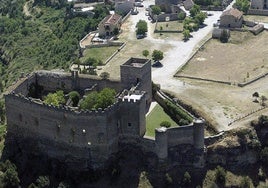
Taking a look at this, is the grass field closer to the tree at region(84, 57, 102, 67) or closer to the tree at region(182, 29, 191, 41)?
the tree at region(182, 29, 191, 41)

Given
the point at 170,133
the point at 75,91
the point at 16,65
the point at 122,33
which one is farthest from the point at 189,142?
the point at 16,65

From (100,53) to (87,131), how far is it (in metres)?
44.2

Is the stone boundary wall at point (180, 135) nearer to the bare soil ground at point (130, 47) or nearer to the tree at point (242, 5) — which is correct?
the bare soil ground at point (130, 47)

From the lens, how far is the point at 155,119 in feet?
281

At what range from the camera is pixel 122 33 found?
132000mm

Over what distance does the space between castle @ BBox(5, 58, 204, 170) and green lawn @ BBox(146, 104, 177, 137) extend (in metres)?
2.03

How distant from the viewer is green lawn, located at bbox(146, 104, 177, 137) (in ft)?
270

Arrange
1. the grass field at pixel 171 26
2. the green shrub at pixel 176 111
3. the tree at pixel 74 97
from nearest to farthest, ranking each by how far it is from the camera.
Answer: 1. the green shrub at pixel 176 111
2. the tree at pixel 74 97
3. the grass field at pixel 171 26

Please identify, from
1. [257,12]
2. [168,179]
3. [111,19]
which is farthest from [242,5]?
[168,179]

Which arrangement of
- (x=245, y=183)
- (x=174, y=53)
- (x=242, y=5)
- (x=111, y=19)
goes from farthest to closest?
(x=242, y=5), (x=111, y=19), (x=174, y=53), (x=245, y=183)

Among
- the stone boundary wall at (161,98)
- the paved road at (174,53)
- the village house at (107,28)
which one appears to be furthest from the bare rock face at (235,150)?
the village house at (107,28)

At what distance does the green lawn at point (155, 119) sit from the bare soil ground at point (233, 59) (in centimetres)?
1819

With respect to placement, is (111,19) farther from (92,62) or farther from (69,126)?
(69,126)

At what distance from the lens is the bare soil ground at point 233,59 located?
105000 mm
